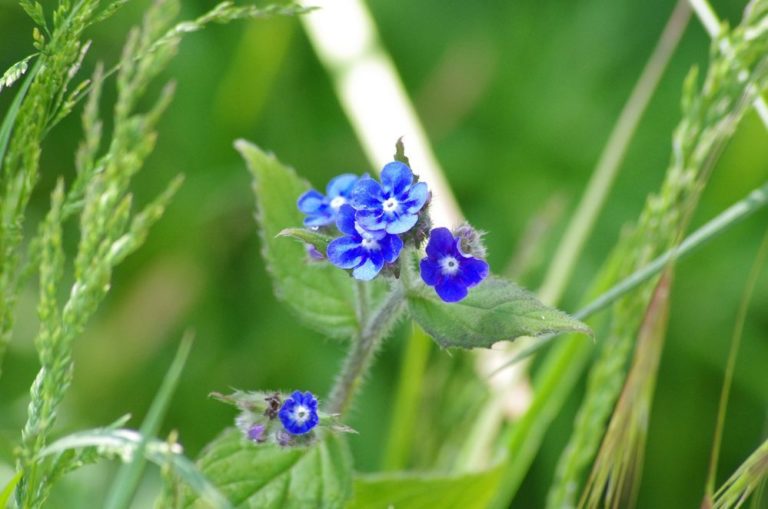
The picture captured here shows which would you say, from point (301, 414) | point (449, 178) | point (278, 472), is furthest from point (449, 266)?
point (449, 178)

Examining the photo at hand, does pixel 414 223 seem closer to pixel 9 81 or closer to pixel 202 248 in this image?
pixel 9 81

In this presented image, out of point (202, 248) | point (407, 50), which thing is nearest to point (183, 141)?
point (202, 248)

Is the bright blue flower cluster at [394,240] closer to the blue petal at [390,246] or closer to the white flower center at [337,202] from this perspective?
the blue petal at [390,246]

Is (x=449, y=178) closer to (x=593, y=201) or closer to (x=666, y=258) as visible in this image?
(x=593, y=201)

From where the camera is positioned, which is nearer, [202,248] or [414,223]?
[414,223]

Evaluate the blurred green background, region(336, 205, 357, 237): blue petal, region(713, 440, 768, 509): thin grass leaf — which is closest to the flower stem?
region(336, 205, 357, 237): blue petal

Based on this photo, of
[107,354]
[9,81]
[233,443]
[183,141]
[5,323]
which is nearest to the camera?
[9,81]

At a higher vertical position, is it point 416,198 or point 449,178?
point 449,178
